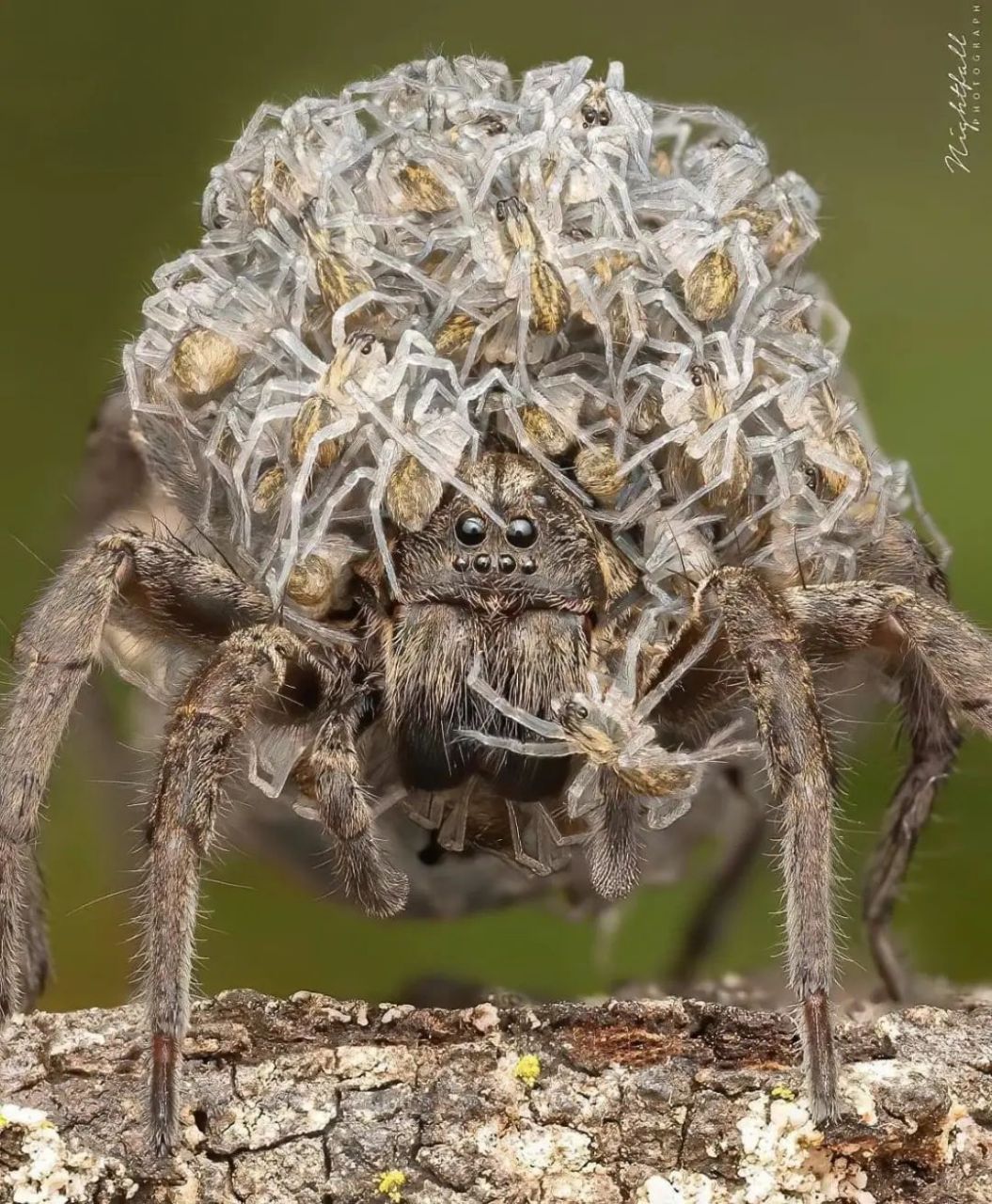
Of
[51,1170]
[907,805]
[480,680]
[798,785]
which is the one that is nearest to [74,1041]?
[51,1170]

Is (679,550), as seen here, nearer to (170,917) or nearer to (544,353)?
(544,353)

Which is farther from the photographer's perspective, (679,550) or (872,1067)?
(679,550)

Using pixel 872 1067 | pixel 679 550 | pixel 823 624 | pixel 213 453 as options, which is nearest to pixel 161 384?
pixel 213 453
